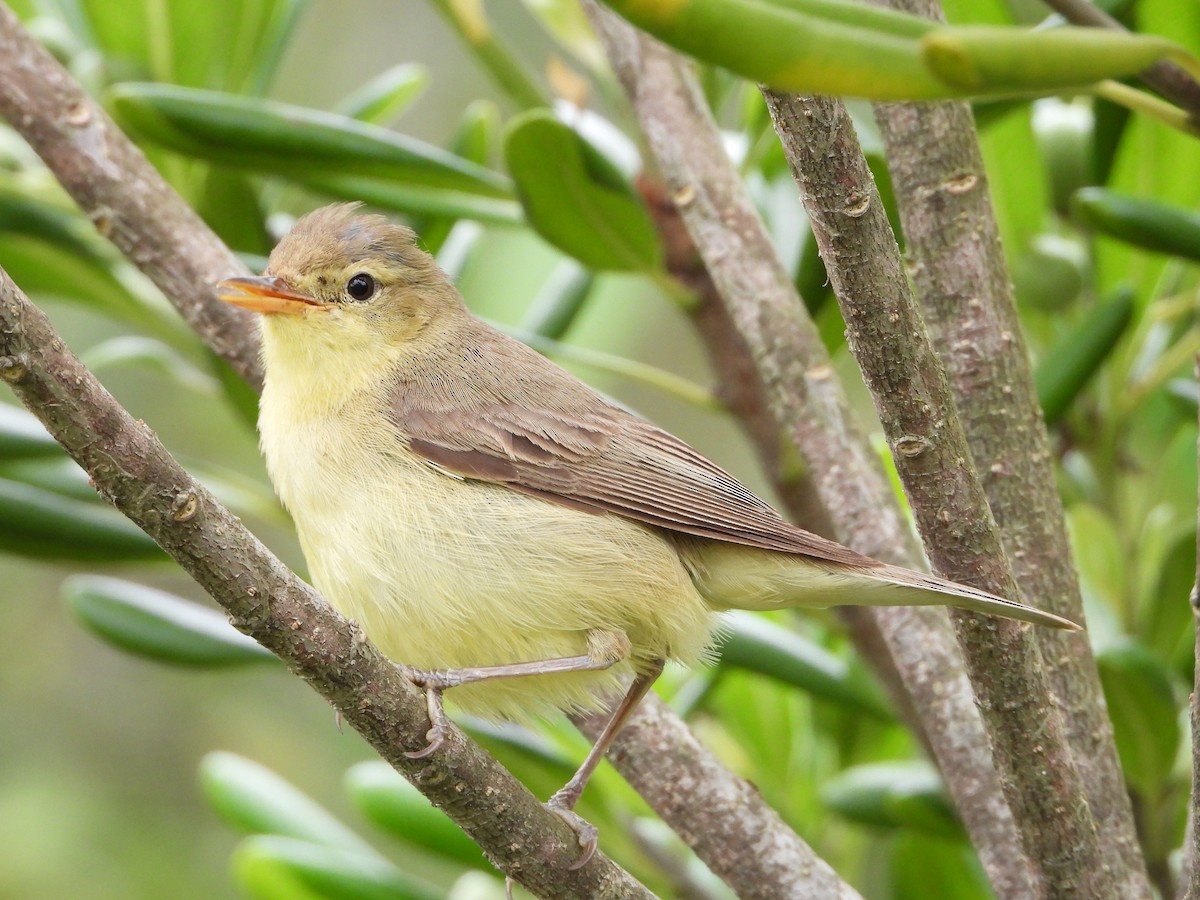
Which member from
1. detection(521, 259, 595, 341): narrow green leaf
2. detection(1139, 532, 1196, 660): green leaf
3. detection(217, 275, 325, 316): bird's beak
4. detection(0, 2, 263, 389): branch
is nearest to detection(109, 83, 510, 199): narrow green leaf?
detection(0, 2, 263, 389): branch

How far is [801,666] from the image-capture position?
2.88 meters

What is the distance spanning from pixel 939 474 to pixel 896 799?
98cm

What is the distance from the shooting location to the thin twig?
1.60m

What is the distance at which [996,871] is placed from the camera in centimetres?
239

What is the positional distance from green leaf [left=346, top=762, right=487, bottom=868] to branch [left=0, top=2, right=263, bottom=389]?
1.09 meters

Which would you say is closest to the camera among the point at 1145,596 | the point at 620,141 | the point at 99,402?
the point at 99,402

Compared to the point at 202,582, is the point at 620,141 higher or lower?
higher

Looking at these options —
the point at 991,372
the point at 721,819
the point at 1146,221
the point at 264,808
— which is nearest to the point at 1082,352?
the point at 1146,221

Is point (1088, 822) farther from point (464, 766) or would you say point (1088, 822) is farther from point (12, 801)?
point (12, 801)

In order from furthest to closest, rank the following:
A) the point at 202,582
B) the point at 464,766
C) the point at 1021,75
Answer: the point at 464,766 < the point at 202,582 < the point at 1021,75

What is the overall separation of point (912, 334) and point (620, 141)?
1.92 m

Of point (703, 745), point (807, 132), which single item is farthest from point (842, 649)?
point (807, 132)

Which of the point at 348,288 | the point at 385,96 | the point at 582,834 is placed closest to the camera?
the point at 582,834

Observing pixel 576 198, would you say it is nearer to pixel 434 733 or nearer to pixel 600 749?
pixel 600 749
